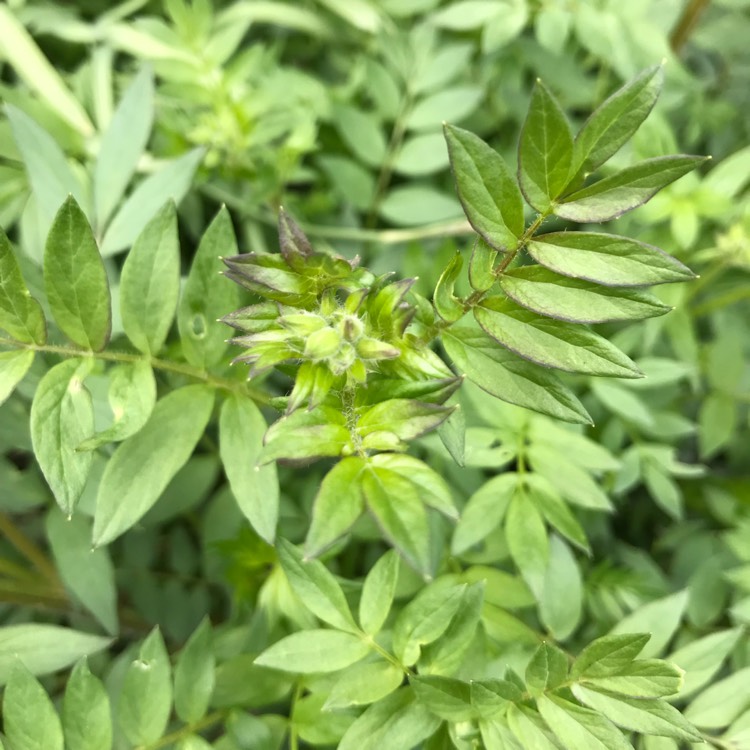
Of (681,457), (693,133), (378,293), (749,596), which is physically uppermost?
(378,293)

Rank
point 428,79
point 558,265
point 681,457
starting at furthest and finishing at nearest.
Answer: point 681,457 → point 428,79 → point 558,265

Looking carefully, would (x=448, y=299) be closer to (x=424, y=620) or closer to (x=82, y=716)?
(x=424, y=620)

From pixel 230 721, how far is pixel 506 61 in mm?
1342

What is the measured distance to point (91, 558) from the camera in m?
1.04

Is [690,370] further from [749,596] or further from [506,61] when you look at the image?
[506,61]

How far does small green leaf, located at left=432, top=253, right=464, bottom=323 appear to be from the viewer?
0.74 m

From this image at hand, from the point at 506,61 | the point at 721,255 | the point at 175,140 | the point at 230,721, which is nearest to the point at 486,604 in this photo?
the point at 230,721

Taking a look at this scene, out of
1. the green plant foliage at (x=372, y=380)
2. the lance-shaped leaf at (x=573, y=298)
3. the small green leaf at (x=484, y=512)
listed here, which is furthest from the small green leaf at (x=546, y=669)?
the lance-shaped leaf at (x=573, y=298)

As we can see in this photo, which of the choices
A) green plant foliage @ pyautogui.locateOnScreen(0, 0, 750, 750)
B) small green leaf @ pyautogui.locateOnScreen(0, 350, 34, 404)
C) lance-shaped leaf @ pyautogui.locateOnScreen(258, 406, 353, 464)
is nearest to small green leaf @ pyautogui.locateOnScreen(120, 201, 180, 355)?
green plant foliage @ pyautogui.locateOnScreen(0, 0, 750, 750)

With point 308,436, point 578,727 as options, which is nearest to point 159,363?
point 308,436

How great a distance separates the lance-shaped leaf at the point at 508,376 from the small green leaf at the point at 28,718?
0.59m

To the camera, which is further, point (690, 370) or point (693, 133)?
point (693, 133)

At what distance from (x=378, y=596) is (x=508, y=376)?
31 centimetres

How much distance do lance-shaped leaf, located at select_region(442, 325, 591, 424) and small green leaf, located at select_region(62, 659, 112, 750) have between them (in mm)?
556
